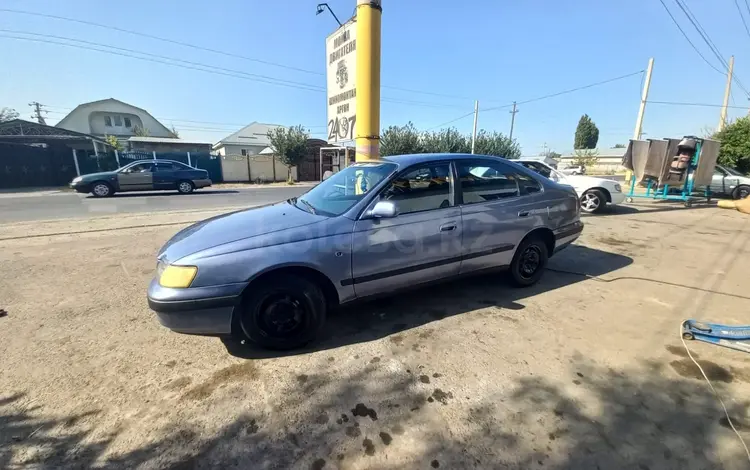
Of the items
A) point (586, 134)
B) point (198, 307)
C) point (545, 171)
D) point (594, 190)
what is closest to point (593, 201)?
point (594, 190)

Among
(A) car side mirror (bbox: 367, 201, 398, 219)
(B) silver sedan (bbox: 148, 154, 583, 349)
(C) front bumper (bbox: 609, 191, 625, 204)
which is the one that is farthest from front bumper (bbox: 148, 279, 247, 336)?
(C) front bumper (bbox: 609, 191, 625, 204)

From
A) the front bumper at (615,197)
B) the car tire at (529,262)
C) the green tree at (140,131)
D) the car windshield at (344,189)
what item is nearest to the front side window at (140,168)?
the car windshield at (344,189)

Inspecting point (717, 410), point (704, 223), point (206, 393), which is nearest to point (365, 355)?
point (206, 393)

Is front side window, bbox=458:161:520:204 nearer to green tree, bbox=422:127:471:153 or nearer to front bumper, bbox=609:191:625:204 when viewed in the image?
→ front bumper, bbox=609:191:625:204

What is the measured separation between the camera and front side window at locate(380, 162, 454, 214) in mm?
3049

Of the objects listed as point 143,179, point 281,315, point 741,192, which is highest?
point 143,179

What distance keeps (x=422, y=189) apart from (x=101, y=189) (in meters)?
15.3

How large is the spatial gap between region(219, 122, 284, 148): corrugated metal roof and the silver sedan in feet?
126

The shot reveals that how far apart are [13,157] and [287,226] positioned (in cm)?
2298

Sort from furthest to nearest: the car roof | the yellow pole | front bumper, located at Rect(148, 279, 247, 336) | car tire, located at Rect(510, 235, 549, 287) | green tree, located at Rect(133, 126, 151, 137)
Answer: green tree, located at Rect(133, 126, 151, 137), the yellow pole, car tire, located at Rect(510, 235, 549, 287), the car roof, front bumper, located at Rect(148, 279, 247, 336)

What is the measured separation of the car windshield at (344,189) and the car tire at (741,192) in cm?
1573

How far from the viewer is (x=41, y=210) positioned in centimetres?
966

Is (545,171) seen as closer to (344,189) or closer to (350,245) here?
(344,189)

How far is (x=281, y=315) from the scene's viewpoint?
263cm
